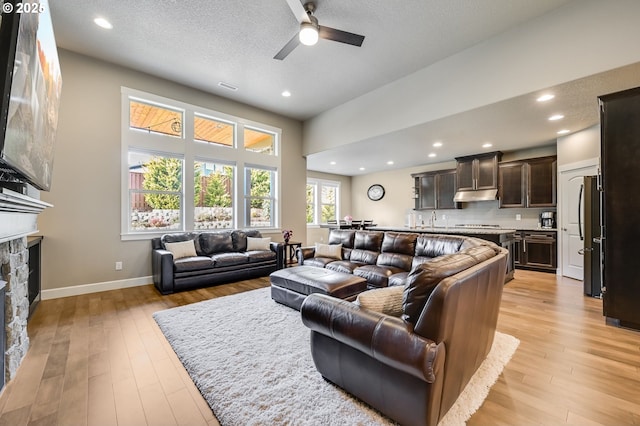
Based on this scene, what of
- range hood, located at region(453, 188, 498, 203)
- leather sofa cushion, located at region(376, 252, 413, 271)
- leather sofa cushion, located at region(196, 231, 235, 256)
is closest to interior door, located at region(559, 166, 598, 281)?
range hood, located at region(453, 188, 498, 203)

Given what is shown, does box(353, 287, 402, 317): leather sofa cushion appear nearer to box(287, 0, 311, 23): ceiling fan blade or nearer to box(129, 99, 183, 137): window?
box(287, 0, 311, 23): ceiling fan blade

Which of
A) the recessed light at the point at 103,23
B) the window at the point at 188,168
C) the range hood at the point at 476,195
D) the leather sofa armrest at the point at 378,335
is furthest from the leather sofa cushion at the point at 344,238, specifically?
the recessed light at the point at 103,23

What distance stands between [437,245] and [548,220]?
3.90 meters

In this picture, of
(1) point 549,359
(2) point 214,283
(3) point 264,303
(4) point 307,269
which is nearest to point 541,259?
(1) point 549,359

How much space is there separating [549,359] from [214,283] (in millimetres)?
4274

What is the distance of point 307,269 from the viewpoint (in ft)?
11.5

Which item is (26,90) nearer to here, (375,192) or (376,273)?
(376,273)

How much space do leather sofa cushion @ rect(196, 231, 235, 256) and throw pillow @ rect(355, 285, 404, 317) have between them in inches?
149

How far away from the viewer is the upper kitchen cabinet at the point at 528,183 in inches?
214

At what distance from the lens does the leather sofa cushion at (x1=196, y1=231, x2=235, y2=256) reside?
185 inches

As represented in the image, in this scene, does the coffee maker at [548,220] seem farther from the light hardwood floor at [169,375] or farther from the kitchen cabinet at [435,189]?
the light hardwood floor at [169,375]

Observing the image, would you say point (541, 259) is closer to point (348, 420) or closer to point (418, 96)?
point (418, 96)

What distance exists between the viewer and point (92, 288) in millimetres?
3955

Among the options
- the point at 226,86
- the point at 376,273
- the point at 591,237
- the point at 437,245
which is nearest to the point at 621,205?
the point at 591,237
